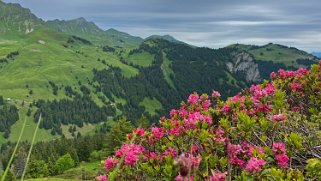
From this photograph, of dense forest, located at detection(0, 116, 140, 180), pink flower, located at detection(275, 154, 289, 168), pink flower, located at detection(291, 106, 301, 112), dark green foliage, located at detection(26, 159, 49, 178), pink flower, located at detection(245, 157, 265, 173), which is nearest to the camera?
pink flower, located at detection(245, 157, 265, 173)

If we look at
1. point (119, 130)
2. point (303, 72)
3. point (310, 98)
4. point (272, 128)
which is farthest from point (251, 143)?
point (119, 130)

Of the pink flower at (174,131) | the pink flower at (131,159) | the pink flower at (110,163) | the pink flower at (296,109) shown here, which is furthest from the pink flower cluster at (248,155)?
the pink flower at (296,109)

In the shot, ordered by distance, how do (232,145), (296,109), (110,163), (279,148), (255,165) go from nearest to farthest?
(255,165) < (279,148) < (232,145) < (110,163) < (296,109)

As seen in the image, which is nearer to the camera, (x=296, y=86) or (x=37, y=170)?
(x=296, y=86)

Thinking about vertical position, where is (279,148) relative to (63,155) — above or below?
above

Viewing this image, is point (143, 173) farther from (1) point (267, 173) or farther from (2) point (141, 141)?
(1) point (267, 173)

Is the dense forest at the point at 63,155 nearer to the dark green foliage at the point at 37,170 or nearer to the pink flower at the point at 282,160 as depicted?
the dark green foliage at the point at 37,170

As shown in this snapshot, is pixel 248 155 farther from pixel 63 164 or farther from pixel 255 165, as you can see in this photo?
pixel 63 164

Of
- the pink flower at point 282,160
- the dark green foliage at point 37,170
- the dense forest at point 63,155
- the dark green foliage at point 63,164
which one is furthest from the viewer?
the dark green foliage at point 63,164

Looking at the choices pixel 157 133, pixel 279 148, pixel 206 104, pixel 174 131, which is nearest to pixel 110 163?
pixel 157 133

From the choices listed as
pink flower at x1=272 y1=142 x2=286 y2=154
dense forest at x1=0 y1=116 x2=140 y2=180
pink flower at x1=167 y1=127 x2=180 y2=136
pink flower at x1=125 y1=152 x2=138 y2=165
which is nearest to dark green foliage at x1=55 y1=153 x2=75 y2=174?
dense forest at x1=0 y1=116 x2=140 y2=180

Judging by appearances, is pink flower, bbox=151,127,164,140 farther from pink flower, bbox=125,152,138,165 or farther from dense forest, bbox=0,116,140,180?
dense forest, bbox=0,116,140,180

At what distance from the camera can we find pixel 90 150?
520 feet

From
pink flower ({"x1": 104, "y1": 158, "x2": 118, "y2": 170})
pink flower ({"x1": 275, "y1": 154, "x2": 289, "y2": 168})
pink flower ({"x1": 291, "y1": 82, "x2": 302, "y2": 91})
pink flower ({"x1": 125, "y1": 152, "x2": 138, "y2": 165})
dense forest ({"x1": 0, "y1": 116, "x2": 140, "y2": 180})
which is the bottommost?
dense forest ({"x1": 0, "y1": 116, "x2": 140, "y2": 180})
